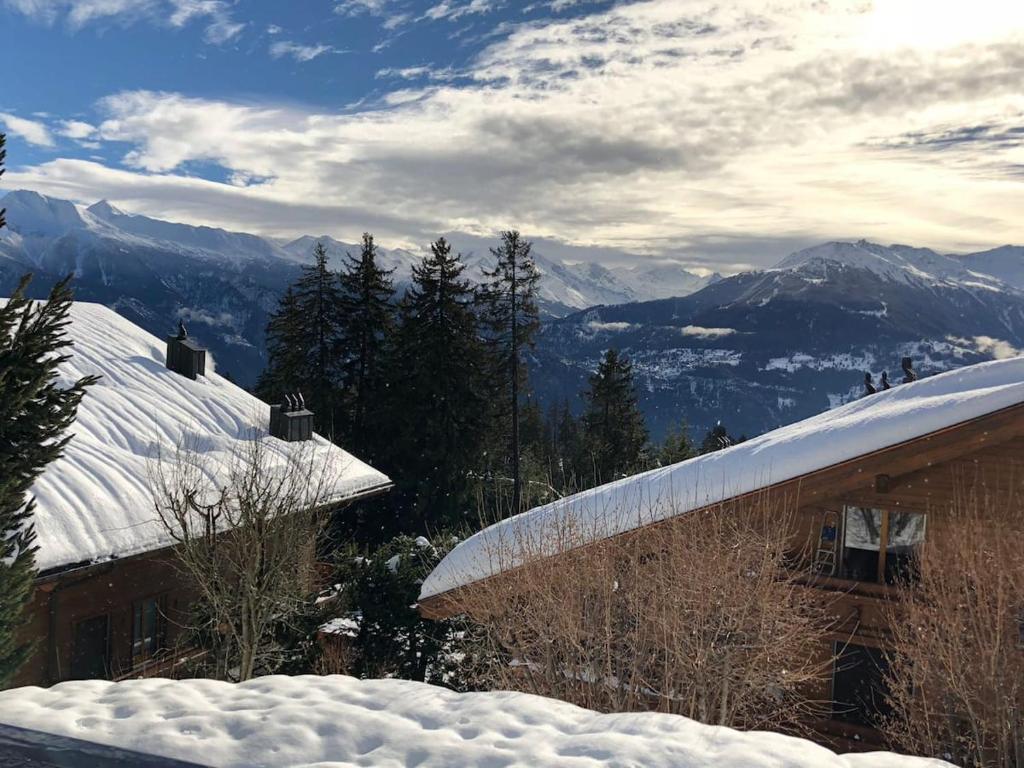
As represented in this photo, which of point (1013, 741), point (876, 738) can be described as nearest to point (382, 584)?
point (876, 738)

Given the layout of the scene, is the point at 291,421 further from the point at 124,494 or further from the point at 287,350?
the point at 287,350

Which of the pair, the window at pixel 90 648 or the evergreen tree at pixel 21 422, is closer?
the evergreen tree at pixel 21 422

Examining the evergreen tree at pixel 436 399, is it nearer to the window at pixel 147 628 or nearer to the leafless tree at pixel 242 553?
the window at pixel 147 628

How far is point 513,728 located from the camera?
5266 millimetres

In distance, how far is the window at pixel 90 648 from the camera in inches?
506

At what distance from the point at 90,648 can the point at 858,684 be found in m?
13.7

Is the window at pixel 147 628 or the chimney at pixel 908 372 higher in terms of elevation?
the chimney at pixel 908 372

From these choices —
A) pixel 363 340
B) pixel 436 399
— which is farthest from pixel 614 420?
pixel 363 340

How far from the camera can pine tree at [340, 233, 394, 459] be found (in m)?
33.2

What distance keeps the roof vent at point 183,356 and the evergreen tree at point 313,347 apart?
1229 cm

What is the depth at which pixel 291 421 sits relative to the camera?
1944 centimetres

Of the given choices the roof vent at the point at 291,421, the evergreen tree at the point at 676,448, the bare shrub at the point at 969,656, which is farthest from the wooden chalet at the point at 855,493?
the evergreen tree at the point at 676,448

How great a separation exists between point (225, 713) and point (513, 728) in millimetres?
2074

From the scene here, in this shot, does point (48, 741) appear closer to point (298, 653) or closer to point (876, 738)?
point (298, 653)
